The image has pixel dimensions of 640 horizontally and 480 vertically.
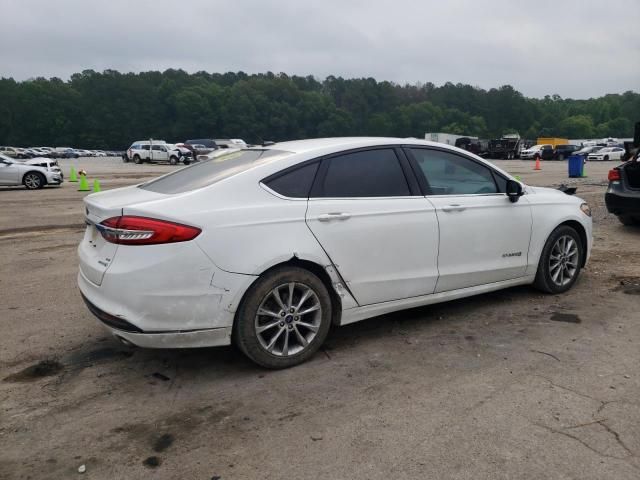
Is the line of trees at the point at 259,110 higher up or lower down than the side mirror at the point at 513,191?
higher up

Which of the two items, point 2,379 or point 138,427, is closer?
point 138,427

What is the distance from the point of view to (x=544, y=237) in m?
5.11

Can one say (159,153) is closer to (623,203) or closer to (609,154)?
(609,154)

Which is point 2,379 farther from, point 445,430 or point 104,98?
point 104,98

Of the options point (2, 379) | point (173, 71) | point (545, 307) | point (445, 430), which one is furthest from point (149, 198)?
point (173, 71)

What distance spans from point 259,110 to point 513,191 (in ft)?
391

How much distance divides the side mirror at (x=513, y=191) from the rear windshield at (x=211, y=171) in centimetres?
210

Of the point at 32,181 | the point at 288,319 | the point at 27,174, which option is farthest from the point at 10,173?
the point at 288,319

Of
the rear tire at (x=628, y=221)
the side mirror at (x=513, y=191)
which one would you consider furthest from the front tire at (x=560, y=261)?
the rear tire at (x=628, y=221)

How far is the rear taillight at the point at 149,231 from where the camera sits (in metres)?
3.29

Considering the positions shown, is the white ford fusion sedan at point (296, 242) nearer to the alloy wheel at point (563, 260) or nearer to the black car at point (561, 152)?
the alloy wheel at point (563, 260)

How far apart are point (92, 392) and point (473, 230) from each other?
3.12 metres

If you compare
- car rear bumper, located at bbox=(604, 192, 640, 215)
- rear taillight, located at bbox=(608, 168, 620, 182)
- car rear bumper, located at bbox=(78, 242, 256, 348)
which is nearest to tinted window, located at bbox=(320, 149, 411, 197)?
car rear bumper, located at bbox=(78, 242, 256, 348)

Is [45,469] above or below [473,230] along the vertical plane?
below
